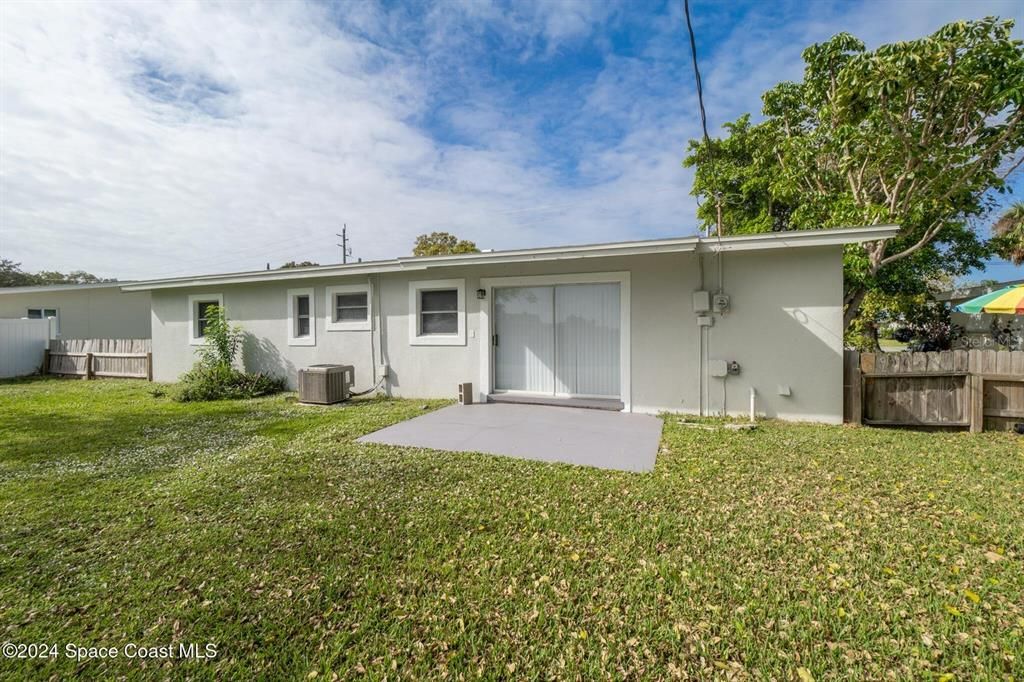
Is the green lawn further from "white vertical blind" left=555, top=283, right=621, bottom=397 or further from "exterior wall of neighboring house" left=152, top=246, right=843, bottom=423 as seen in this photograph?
"white vertical blind" left=555, top=283, right=621, bottom=397

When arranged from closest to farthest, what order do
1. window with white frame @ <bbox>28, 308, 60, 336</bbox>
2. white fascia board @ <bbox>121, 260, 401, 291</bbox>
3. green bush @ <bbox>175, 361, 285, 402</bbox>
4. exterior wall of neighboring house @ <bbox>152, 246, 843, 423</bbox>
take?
exterior wall of neighboring house @ <bbox>152, 246, 843, 423</bbox>, white fascia board @ <bbox>121, 260, 401, 291</bbox>, green bush @ <bbox>175, 361, 285, 402</bbox>, window with white frame @ <bbox>28, 308, 60, 336</bbox>

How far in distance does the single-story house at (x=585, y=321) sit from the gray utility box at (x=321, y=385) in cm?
76

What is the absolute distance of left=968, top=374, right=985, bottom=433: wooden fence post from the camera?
5391 millimetres

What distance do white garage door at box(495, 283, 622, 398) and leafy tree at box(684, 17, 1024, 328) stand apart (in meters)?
4.62

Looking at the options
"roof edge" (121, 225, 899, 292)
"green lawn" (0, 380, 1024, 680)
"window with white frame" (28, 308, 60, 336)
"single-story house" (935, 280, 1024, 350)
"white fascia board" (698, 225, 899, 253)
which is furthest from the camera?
"window with white frame" (28, 308, 60, 336)

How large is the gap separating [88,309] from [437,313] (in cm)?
1579

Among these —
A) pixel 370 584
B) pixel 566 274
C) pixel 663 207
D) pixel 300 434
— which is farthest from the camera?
pixel 663 207

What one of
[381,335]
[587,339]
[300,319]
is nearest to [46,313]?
[300,319]

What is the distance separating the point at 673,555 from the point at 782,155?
10384 mm

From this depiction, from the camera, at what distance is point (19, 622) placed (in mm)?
2037

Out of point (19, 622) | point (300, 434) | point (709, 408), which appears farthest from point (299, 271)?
point (709, 408)

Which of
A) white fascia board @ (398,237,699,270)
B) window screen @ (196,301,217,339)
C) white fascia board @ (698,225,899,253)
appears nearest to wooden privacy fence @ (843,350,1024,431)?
white fascia board @ (698,225,899,253)

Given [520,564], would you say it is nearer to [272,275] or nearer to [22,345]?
[272,275]

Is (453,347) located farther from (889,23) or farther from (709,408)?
(889,23)
